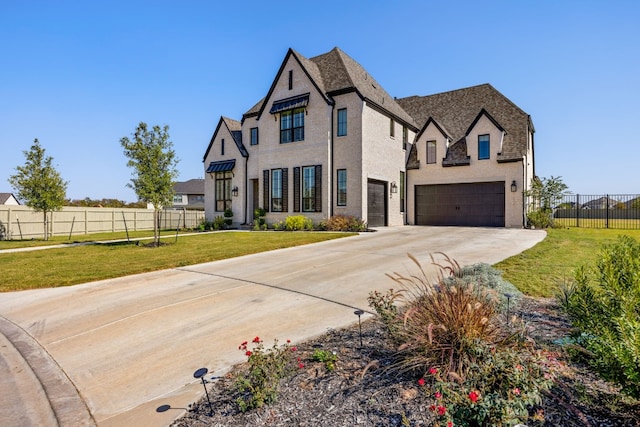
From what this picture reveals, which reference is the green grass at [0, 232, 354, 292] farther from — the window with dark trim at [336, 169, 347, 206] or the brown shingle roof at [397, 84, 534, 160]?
the brown shingle roof at [397, 84, 534, 160]

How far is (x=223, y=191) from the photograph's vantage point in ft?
80.9

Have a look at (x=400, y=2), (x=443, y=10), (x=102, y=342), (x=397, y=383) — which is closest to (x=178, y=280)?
(x=102, y=342)

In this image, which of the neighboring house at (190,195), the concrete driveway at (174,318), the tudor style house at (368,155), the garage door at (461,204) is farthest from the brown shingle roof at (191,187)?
the concrete driveway at (174,318)

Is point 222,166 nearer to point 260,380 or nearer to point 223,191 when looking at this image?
point 223,191

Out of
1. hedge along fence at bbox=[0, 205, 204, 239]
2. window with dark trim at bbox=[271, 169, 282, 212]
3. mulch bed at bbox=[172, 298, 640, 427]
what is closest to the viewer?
mulch bed at bbox=[172, 298, 640, 427]

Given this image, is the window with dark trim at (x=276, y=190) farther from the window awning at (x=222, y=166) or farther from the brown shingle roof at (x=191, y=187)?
the brown shingle roof at (x=191, y=187)

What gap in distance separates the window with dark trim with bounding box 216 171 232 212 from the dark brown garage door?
37.7 ft

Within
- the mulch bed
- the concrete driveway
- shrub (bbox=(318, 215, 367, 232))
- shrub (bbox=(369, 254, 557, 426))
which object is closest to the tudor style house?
shrub (bbox=(318, 215, 367, 232))

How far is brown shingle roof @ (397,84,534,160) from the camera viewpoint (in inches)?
755

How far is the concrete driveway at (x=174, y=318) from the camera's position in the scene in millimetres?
3010

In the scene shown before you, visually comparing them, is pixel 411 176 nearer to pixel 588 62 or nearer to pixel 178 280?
pixel 588 62

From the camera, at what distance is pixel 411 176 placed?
2212 cm

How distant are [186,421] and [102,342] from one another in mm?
2539

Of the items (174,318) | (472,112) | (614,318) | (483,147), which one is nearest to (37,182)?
(174,318)
